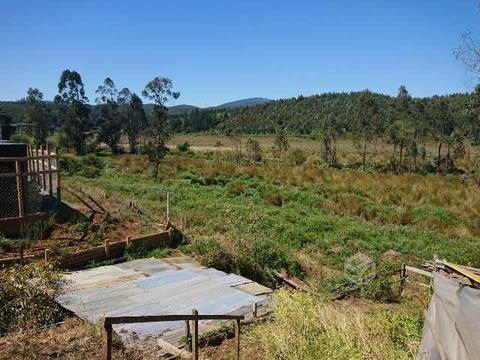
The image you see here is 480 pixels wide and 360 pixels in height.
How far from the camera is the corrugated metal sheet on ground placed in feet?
27.8

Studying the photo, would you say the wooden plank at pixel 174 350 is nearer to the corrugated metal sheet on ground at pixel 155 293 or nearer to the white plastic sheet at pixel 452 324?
the corrugated metal sheet on ground at pixel 155 293

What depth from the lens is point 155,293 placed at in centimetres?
987

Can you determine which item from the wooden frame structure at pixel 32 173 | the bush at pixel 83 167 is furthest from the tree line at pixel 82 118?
the wooden frame structure at pixel 32 173

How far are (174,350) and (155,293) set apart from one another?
112 inches

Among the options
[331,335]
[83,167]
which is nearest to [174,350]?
[331,335]

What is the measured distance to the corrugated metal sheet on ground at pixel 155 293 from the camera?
27.8 ft

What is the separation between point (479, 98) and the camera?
18.0 m

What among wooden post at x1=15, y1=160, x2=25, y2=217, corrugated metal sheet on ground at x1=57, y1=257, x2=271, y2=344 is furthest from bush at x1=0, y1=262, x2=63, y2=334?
wooden post at x1=15, y1=160, x2=25, y2=217

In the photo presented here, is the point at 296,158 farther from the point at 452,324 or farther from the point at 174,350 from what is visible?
the point at 452,324

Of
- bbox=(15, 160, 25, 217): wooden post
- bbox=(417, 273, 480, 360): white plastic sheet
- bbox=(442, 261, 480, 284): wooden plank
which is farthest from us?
bbox=(15, 160, 25, 217): wooden post

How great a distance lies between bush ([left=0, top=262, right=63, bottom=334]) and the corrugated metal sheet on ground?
0.40 meters

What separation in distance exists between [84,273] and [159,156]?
21.3 metres

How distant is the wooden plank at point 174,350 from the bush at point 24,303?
2287 millimetres

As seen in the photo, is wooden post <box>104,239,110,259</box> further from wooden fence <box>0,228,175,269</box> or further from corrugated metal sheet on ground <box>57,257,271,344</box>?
corrugated metal sheet on ground <box>57,257,271,344</box>
